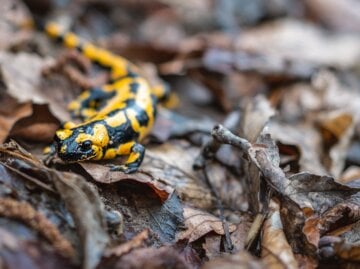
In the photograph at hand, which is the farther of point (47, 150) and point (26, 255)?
point (47, 150)

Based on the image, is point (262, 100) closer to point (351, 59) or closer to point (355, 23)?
point (351, 59)

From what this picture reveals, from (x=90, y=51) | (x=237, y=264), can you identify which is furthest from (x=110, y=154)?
(x=90, y=51)

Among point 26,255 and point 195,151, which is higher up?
point 195,151

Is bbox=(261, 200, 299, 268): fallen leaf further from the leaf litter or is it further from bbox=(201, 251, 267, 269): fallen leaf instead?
bbox=(201, 251, 267, 269): fallen leaf

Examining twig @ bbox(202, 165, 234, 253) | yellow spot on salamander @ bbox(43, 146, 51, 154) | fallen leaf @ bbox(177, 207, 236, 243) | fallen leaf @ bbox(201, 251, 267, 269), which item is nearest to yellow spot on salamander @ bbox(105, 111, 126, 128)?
yellow spot on salamander @ bbox(43, 146, 51, 154)

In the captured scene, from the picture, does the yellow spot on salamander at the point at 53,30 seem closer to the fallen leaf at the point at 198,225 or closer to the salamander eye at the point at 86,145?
the salamander eye at the point at 86,145

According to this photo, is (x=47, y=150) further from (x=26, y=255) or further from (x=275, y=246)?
(x=275, y=246)

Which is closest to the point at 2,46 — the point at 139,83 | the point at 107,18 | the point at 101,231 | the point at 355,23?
the point at 139,83
